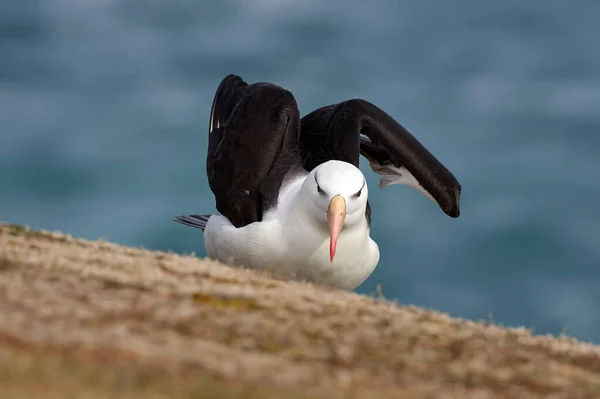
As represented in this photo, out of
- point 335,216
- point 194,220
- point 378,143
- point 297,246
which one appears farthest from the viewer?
point 194,220

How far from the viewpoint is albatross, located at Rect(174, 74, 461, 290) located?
1123cm

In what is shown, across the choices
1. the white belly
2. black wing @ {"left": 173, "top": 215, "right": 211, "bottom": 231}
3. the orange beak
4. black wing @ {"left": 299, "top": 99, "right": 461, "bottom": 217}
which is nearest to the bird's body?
the white belly

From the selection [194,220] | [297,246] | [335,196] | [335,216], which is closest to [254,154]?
[297,246]

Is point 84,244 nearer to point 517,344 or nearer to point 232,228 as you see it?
Result: point 232,228

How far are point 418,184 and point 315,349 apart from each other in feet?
22.2

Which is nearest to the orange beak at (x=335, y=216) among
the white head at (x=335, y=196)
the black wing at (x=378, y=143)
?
the white head at (x=335, y=196)

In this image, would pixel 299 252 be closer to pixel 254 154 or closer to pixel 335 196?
pixel 335 196

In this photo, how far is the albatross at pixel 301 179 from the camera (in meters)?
11.2

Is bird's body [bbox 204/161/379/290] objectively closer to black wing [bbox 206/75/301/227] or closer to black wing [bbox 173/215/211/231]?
black wing [bbox 206/75/301/227]

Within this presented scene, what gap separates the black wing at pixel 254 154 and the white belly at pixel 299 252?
36 centimetres

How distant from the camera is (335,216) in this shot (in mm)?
10703

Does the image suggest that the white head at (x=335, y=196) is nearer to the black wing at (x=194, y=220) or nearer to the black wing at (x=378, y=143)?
the black wing at (x=378, y=143)

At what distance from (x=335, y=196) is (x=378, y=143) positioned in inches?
109

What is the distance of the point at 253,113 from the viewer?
12328 millimetres
